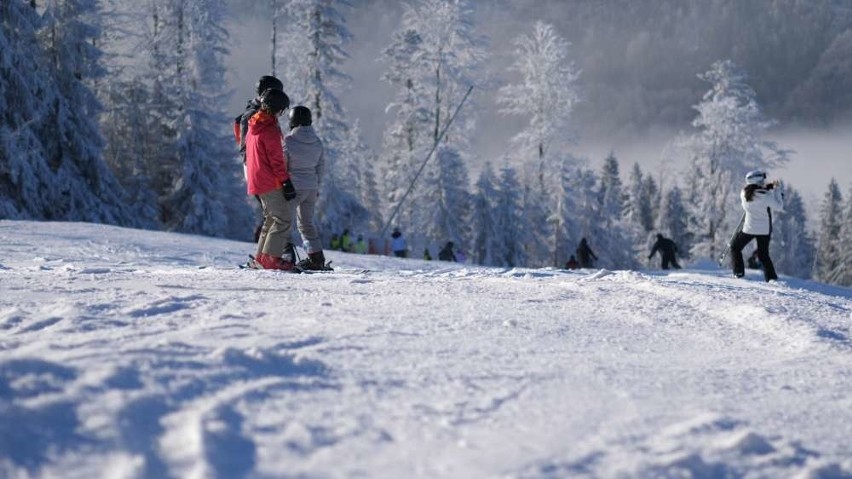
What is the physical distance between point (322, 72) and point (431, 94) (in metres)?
5.98

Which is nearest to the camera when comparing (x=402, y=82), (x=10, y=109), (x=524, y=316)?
(x=524, y=316)

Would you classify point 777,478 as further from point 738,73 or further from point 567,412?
point 738,73

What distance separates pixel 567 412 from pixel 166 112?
28849 mm

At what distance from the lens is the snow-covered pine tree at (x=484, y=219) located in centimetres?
3500

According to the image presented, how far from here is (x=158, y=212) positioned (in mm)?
25422

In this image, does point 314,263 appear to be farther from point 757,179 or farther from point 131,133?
point 131,133

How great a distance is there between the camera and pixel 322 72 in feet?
92.1

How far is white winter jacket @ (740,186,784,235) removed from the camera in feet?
29.3

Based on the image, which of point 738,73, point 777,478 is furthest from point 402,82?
point 777,478

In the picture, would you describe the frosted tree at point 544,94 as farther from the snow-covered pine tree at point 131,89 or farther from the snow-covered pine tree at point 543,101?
the snow-covered pine tree at point 131,89

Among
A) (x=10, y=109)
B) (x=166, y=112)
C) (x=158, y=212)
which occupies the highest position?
(x=166, y=112)

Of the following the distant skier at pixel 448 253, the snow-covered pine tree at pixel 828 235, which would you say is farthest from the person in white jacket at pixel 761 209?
the snow-covered pine tree at pixel 828 235

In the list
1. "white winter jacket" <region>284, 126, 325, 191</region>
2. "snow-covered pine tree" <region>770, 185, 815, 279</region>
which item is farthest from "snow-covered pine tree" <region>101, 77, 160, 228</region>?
Result: "snow-covered pine tree" <region>770, 185, 815, 279</region>

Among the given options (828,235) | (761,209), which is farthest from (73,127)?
(828,235)
